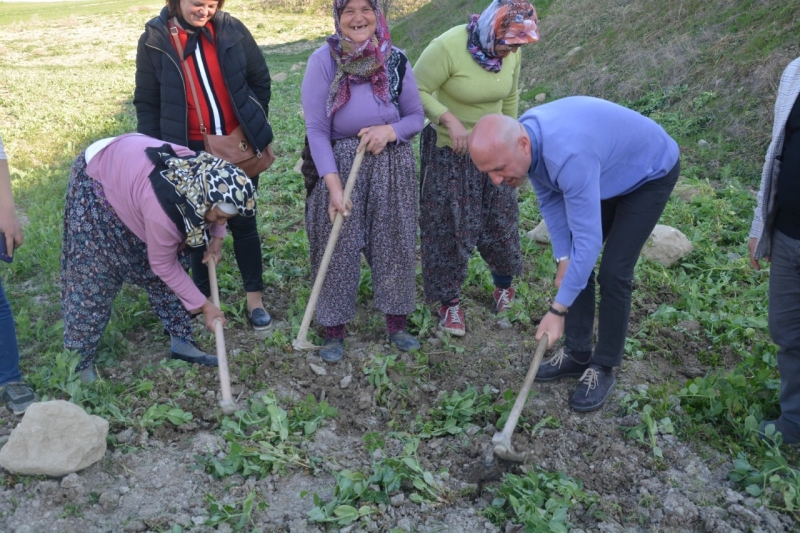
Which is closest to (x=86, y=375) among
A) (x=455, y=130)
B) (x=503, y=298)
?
(x=455, y=130)

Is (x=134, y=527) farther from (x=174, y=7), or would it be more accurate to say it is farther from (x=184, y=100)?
(x=174, y=7)

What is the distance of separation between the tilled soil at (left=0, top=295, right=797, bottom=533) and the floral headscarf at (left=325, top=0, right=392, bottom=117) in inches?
52.6

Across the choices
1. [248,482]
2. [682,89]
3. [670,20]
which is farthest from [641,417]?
[670,20]

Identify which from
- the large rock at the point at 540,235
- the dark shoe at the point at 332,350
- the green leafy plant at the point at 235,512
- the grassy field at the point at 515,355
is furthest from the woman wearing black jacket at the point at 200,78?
the large rock at the point at 540,235

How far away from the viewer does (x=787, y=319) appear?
2781 millimetres

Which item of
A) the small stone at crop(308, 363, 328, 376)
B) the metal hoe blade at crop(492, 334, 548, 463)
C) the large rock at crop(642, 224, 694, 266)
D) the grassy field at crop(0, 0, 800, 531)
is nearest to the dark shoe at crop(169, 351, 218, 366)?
the grassy field at crop(0, 0, 800, 531)

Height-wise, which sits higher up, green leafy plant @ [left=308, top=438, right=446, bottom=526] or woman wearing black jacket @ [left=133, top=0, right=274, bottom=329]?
woman wearing black jacket @ [left=133, top=0, right=274, bottom=329]

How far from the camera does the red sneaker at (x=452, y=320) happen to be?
3.89 m

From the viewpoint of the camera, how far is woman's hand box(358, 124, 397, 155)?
329 centimetres

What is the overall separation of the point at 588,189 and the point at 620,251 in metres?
0.52

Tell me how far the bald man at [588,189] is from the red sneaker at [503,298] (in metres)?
0.76

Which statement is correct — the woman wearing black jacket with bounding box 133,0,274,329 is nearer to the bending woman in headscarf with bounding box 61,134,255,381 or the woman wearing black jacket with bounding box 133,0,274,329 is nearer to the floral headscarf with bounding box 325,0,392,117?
the bending woman in headscarf with bounding box 61,134,255,381

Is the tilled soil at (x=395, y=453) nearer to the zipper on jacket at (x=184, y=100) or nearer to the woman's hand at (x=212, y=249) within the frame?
the woman's hand at (x=212, y=249)

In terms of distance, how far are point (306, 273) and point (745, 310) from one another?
2.69 metres
